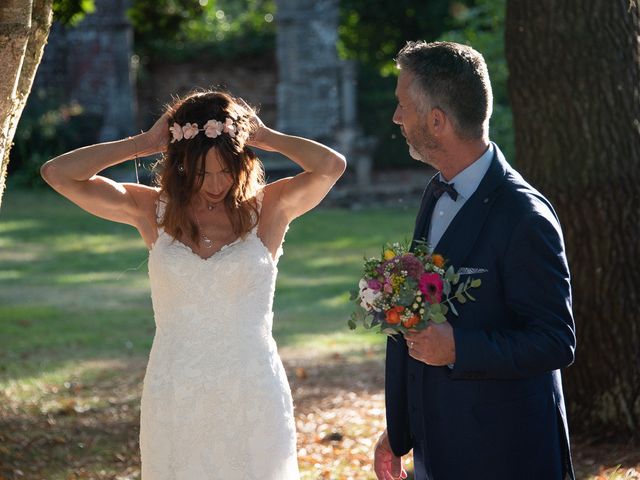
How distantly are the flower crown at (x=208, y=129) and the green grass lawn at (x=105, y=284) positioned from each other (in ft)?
11.5

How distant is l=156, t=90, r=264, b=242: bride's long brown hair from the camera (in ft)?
13.7

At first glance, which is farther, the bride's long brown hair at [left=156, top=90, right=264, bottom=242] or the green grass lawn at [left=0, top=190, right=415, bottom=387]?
the green grass lawn at [left=0, top=190, right=415, bottom=387]

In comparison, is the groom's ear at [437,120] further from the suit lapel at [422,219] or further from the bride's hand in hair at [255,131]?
the bride's hand in hair at [255,131]

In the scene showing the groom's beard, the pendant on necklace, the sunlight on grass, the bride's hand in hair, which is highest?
the bride's hand in hair

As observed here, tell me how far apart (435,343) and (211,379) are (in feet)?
4.13

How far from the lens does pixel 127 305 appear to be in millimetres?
13234

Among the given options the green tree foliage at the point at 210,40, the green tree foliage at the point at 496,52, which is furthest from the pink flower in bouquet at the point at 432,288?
the green tree foliage at the point at 210,40

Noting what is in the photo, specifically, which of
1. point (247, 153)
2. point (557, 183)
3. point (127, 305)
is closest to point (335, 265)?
point (127, 305)

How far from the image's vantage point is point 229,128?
418 centimetres

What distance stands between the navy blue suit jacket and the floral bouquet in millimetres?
78

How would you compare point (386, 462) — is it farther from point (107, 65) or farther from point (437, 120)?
point (107, 65)

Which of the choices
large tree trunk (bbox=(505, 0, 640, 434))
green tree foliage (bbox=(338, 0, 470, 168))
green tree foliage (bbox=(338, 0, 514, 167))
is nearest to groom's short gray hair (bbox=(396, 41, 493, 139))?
large tree trunk (bbox=(505, 0, 640, 434))

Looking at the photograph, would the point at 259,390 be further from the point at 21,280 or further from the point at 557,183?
the point at 21,280

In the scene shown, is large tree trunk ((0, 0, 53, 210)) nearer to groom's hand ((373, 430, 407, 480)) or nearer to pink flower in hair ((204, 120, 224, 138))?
pink flower in hair ((204, 120, 224, 138))
